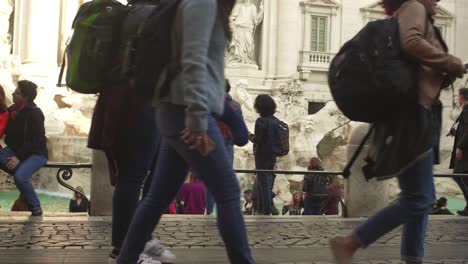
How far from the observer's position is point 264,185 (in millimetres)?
9438

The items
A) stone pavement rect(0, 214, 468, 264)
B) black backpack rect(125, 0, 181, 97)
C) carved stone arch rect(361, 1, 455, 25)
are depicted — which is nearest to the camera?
black backpack rect(125, 0, 181, 97)

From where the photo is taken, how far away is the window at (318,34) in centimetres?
3281

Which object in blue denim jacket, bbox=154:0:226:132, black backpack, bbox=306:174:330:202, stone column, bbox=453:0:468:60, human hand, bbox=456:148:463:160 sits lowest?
black backpack, bbox=306:174:330:202

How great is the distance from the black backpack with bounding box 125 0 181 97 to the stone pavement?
194 cm

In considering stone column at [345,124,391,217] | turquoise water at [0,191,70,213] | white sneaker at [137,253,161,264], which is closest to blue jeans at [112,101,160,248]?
white sneaker at [137,253,161,264]

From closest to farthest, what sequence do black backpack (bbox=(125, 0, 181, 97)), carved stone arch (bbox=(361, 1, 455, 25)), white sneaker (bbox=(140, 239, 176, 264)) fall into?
1. black backpack (bbox=(125, 0, 181, 97))
2. white sneaker (bbox=(140, 239, 176, 264))
3. carved stone arch (bbox=(361, 1, 455, 25))

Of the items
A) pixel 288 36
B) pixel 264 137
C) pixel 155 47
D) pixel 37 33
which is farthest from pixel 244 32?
pixel 155 47

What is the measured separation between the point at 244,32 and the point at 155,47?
27.4m

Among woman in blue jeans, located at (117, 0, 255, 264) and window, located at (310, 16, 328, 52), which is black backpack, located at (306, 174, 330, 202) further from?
window, located at (310, 16, 328, 52)

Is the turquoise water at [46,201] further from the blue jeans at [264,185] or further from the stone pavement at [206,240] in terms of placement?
the stone pavement at [206,240]

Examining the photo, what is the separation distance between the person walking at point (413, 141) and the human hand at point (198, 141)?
1231 mm

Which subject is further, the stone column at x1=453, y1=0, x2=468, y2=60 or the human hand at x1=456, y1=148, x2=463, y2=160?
the stone column at x1=453, y1=0, x2=468, y2=60

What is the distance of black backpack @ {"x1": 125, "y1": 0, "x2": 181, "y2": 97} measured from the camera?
3576 mm

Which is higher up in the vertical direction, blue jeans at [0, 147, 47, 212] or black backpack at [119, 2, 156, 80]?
black backpack at [119, 2, 156, 80]
